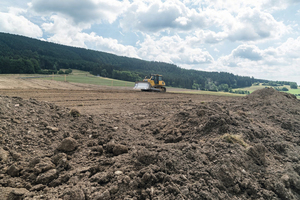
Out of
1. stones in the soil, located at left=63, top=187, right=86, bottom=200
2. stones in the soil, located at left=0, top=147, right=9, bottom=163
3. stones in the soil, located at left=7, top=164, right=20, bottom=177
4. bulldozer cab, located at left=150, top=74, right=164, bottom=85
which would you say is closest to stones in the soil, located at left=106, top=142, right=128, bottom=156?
stones in the soil, located at left=63, top=187, right=86, bottom=200

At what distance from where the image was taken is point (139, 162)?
365cm

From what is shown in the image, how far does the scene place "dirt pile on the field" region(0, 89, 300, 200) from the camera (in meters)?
3.12

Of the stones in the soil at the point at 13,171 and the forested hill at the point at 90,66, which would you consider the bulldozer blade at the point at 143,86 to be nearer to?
the stones in the soil at the point at 13,171

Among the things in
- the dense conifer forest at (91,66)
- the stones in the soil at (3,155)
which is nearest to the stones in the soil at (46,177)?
the stones in the soil at (3,155)

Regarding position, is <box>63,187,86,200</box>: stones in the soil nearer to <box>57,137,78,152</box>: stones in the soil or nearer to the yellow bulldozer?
<box>57,137,78,152</box>: stones in the soil

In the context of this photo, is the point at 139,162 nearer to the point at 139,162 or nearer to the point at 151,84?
the point at 139,162

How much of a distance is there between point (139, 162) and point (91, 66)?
307 ft

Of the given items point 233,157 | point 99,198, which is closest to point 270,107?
point 233,157

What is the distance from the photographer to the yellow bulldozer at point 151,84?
27.3 m

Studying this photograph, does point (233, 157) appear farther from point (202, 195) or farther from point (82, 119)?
point (82, 119)

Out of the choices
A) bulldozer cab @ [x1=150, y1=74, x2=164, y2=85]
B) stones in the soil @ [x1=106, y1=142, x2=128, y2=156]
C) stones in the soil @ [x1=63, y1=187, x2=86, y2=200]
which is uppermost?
bulldozer cab @ [x1=150, y1=74, x2=164, y2=85]

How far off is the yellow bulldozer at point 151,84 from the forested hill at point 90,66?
44.9m

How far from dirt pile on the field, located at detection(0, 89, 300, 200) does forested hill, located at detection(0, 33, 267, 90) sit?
61.0m

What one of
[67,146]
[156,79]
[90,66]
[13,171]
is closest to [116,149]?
[67,146]
